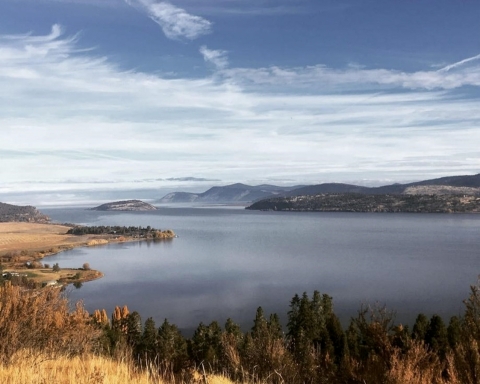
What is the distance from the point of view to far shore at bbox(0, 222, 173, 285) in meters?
52.3

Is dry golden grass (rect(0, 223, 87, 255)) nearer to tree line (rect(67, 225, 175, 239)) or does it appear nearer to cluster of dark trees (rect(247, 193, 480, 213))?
tree line (rect(67, 225, 175, 239))

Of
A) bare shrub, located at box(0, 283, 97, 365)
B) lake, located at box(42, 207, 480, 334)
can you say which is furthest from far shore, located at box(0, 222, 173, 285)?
bare shrub, located at box(0, 283, 97, 365)

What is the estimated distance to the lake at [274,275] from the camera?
35656 millimetres

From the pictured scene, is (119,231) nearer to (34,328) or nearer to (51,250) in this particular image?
(51,250)

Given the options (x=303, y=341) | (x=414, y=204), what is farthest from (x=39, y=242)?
(x=414, y=204)

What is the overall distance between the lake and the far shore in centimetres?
294

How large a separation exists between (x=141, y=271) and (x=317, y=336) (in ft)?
118

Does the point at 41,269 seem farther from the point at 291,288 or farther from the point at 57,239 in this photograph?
the point at 57,239

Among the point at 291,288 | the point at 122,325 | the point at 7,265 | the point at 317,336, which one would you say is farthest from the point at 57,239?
the point at 317,336

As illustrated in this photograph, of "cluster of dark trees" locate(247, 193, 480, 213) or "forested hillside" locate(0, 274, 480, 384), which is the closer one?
"forested hillside" locate(0, 274, 480, 384)

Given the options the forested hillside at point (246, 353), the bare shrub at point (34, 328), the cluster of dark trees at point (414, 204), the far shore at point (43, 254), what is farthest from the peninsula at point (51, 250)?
the cluster of dark trees at point (414, 204)

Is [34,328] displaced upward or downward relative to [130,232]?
upward

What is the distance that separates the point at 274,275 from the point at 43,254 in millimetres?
47349

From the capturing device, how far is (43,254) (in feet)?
254
